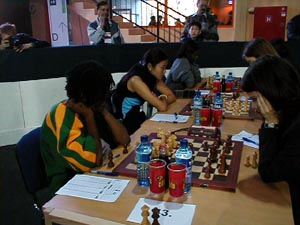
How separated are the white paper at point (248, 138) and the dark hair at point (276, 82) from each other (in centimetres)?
47

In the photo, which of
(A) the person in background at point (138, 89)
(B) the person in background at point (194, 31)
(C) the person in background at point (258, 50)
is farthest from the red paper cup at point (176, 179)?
(B) the person in background at point (194, 31)

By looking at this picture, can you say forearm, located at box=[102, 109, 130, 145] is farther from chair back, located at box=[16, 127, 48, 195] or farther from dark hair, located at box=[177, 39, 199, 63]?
dark hair, located at box=[177, 39, 199, 63]

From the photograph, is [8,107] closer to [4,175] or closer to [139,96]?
[4,175]

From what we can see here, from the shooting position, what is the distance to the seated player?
156 centimetres

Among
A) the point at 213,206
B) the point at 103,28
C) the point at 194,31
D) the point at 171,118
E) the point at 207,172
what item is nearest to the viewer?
the point at 213,206

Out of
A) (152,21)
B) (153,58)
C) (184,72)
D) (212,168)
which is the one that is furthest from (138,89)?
(152,21)

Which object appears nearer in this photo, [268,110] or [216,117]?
[268,110]

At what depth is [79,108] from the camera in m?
1.66

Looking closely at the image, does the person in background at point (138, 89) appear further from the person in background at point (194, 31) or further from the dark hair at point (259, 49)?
the person in background at point (194, 31)

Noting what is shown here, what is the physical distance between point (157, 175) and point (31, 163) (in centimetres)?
73

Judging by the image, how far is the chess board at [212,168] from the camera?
55.4 inches

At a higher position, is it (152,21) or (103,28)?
(152,21)

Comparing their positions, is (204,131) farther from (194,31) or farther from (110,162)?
(194,31)

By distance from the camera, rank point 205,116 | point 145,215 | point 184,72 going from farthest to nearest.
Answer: point 184,72 → point 205,116 → point 145,215
